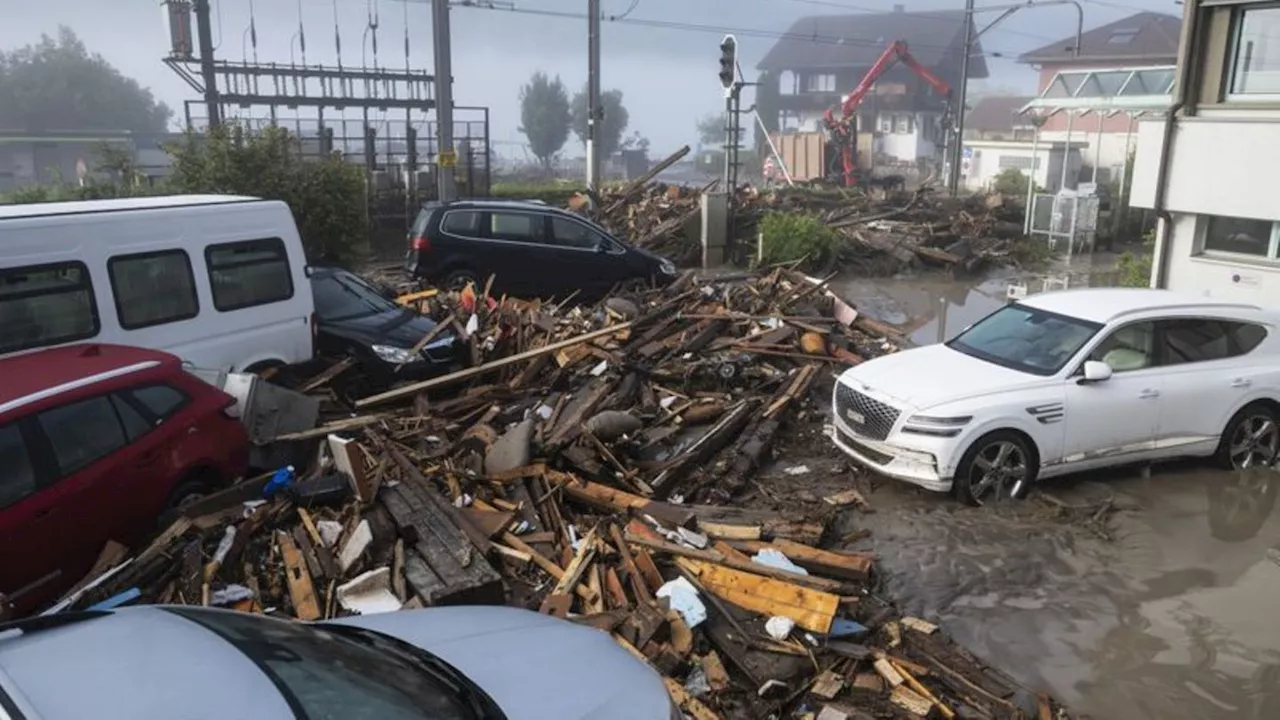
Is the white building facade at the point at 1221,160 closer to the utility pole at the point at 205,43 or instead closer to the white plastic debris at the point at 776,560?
the white plastic debris at the point at 776,560

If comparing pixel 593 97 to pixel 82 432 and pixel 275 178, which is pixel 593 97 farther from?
pixel 82 432

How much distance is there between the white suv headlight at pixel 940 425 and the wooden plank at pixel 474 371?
4.38 metres

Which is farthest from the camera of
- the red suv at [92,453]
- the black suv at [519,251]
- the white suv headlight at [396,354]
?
the black suv at [519,251]

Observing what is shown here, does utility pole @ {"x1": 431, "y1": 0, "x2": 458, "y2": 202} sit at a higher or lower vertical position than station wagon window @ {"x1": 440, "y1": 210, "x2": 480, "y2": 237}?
higher

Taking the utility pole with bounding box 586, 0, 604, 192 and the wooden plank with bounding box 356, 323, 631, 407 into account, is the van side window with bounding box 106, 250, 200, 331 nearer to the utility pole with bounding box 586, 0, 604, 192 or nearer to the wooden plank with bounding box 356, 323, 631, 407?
the wooden plank with bounding box 356, 323, 631, 407

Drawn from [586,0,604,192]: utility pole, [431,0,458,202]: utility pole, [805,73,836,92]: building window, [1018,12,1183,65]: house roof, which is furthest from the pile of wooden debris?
[805,73,836,92]: building window

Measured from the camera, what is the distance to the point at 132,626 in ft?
10.5

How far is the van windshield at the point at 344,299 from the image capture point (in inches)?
440

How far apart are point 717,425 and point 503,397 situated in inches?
96.4

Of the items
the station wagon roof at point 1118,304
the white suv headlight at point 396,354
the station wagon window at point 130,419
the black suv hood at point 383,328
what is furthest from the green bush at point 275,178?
the station wagon roof at point 1118,304

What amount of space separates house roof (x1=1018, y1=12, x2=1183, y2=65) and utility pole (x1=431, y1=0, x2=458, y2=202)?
60606 mm

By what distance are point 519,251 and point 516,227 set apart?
45cm

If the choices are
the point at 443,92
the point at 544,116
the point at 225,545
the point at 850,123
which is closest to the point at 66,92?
the point at 544,116

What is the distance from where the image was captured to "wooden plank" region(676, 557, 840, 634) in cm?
607
